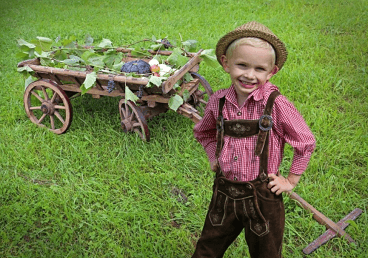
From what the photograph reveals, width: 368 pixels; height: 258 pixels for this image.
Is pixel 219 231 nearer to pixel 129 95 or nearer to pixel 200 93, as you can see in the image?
pixel 129 95

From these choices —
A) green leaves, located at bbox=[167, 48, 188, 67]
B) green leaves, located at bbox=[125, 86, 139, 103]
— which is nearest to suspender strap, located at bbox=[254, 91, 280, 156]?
green leaves, located at bbox=[125, 86, 139, 103]

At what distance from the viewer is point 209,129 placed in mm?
2475

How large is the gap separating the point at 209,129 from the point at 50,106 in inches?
130

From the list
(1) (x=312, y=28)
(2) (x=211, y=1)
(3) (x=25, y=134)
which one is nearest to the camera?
(3) (x=25, y=134)

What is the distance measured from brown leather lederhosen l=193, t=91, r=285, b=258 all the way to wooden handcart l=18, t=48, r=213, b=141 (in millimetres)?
2124

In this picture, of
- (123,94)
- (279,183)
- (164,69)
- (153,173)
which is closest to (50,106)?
(123,94)

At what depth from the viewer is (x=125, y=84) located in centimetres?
432

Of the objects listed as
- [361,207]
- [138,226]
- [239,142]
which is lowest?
[138,226]

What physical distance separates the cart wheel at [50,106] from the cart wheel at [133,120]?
2.48 ft

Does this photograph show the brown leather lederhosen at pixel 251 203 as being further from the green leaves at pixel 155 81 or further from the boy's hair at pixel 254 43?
the green leaves at pixel 155 81

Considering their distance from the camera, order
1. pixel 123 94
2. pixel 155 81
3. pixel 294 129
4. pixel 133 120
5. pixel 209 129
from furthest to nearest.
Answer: pixel 133 120 < pixel 123 94 < pixel 155 81 < pixel 209 129 < pixel 294 129

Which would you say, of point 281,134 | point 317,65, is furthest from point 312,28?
point 281,134

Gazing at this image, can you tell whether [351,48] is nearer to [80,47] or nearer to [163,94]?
[163,94]

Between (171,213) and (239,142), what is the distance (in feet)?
6.23
